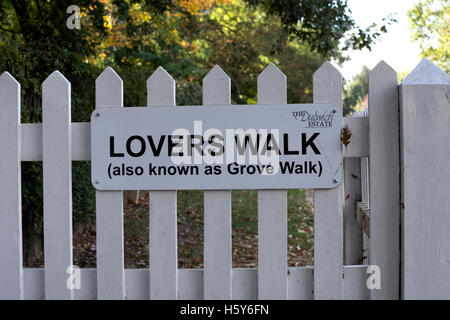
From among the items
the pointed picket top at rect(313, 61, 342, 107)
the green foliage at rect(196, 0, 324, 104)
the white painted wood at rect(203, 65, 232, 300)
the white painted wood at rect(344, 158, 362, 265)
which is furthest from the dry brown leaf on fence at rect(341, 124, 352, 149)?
the green foliage at rect(196, 0, 324, 104)

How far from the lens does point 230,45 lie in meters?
14.7

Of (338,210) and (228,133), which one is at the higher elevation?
(228,133)

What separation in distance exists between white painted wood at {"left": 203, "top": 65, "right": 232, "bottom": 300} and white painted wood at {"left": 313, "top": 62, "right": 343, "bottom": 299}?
17.1 inches

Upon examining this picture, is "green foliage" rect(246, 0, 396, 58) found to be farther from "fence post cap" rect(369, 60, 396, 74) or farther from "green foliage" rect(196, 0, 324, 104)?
"green foliage" rect(196, 0, 324, 104)

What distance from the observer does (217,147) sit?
7.27 ft

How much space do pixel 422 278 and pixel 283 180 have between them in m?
0.80

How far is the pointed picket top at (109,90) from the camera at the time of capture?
225 cm

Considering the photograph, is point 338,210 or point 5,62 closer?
point 338,210

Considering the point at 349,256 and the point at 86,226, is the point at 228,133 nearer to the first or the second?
the point at 349,256

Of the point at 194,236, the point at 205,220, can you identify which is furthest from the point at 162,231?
the point at 194,236

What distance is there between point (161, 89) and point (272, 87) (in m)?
0.56

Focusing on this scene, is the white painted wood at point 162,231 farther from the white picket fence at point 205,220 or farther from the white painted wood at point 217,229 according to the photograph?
the white painted wood at point 217,229

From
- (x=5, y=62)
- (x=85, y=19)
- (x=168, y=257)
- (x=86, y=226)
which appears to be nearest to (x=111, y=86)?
(x=168, y=257)

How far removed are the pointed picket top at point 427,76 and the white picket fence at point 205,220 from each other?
0.08m
